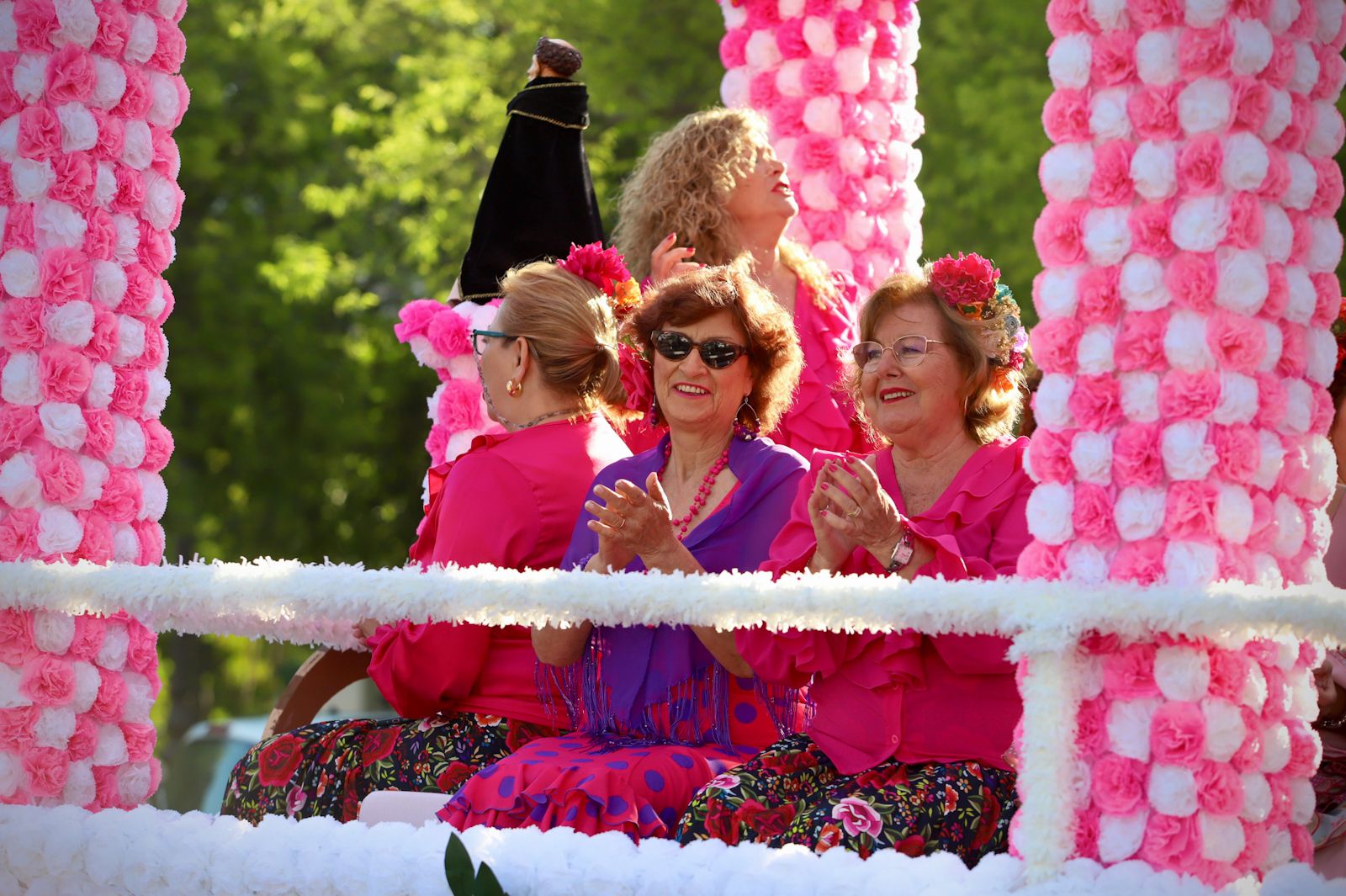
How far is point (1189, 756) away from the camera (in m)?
2.40

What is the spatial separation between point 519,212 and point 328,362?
1039 centimetres

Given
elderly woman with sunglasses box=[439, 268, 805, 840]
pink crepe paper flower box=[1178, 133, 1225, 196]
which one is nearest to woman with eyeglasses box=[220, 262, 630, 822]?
elderly woman with sunglasses box=[439, 268, 805, 840]

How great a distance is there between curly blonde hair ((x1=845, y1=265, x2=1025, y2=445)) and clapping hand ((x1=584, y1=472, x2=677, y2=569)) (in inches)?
27.0

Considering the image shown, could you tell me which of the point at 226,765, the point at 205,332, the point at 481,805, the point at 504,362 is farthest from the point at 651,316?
the point at 205,332

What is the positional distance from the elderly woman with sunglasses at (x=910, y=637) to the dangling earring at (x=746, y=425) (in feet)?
0.86

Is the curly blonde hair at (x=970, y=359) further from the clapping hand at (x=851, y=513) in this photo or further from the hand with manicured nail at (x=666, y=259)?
the hand with manicured nail at (x=666, y=259)

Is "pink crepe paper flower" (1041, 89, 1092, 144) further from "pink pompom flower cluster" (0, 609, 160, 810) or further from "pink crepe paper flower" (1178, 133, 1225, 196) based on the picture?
"pink pompom flower cluster" (0, 609, 160, 810)

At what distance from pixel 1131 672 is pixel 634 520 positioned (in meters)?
0.97

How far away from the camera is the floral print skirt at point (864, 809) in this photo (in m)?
2.84

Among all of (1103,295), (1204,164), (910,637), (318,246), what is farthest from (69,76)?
(318,246)

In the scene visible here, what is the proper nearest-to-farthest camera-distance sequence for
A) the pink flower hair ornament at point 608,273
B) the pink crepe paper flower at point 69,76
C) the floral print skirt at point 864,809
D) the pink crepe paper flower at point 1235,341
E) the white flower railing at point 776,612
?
the white flower railing at point 776,612, the pink crepe paper flower at point 1235,341, the floral print skirt at point 864,809, the pink crepe paper flower at point 69,76, the pink flower hair ornament at point 608,273

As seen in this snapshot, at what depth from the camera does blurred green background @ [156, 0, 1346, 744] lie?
→ 13.0 metres

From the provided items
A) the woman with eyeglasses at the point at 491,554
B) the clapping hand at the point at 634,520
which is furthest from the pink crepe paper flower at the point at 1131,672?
the woman with eyeglasses at the point at 491,554

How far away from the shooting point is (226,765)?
1296cm
